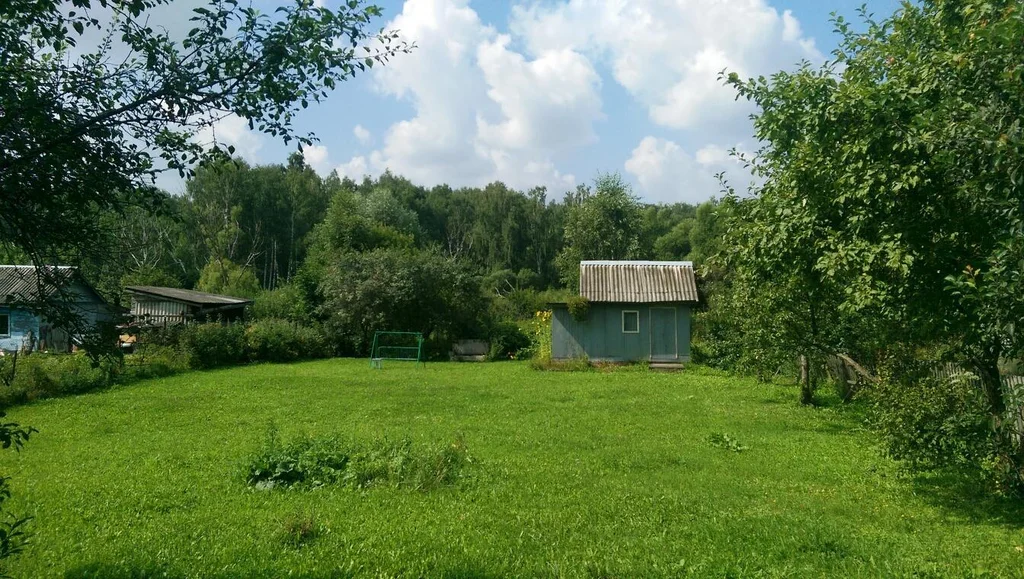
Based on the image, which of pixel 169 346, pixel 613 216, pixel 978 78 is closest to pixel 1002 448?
pixel 978 78

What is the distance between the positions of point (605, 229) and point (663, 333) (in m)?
23.3

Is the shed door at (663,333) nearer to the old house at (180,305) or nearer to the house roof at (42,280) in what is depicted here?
the old house at (180,305)

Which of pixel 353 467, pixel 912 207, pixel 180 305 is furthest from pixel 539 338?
pixel 912 207

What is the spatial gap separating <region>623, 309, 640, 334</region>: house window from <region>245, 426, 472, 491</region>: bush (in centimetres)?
1864

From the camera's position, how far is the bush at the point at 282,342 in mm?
28922

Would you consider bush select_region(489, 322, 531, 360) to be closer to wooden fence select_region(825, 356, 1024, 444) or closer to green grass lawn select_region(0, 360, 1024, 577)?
wooden fence select_region(825, 356, 1024, 444)

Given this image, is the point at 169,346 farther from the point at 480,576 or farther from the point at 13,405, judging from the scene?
the point at 480,576

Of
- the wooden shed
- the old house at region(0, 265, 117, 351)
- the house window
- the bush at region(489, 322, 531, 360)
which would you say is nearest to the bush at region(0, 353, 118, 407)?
the old house at region(0, 265, 117, 351)

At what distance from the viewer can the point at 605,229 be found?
50.2 m

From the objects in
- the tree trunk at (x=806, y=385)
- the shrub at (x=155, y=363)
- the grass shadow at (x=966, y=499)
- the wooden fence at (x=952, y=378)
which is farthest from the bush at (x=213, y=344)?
the grass shadow at (x=966, y=499)

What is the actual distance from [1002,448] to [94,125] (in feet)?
27.8

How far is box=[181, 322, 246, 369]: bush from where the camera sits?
2588 cm

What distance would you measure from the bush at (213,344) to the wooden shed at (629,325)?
12274 mm

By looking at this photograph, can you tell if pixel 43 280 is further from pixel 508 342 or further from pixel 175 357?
pixel 508 342
